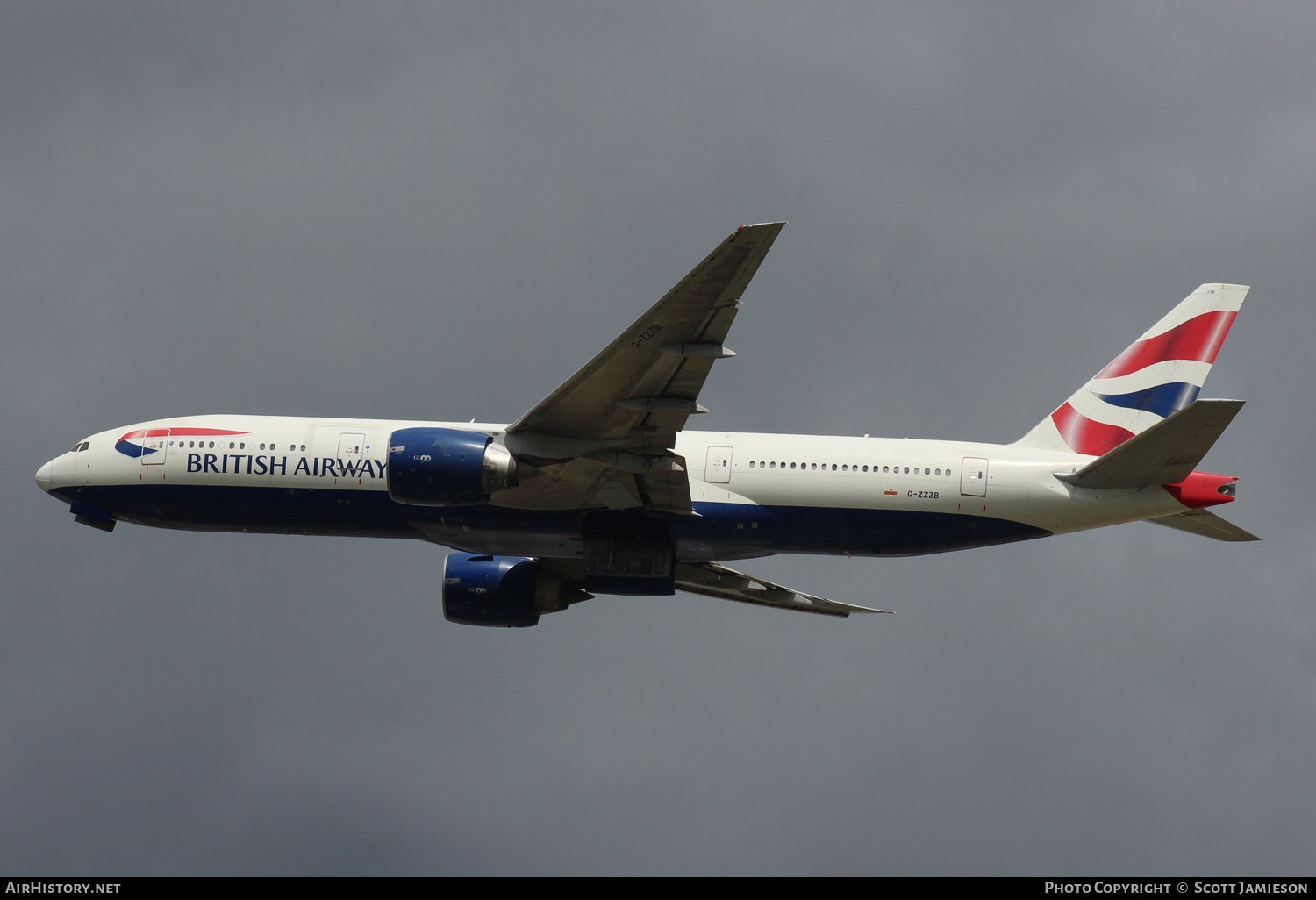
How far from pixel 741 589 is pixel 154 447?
724 inches

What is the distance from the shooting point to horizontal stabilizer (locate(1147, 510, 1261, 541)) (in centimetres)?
3678

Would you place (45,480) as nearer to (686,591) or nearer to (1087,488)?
(686,591)

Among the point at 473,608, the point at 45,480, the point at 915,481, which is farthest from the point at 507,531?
the point at 45,480

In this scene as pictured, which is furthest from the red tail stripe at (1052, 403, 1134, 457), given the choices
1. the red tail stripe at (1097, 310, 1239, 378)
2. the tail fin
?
the red tail stripe at (1097, 310, 1239, 378)

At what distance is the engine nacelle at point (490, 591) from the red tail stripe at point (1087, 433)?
16.4 metres

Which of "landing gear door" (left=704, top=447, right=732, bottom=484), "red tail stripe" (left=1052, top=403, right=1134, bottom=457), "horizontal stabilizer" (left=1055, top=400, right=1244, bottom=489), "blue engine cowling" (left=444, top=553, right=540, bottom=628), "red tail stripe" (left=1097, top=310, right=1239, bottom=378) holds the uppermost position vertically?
"red tail stripe" (left=1097, top=310, right=1239, bottom=378)

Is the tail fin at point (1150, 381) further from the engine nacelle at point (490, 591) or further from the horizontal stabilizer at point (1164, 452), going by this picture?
the engine nacelle at point (490, 591)

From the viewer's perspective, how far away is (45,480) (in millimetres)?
39906

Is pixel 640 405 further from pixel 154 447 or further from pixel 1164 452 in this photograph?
pixel 154 447

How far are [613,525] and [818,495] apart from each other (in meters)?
5.60

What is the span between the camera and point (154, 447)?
39.0 m

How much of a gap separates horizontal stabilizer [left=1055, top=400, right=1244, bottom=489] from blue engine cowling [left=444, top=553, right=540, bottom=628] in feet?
54.2

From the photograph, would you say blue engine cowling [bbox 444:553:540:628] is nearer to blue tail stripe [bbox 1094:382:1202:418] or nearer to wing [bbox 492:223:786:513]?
wing [bbox 492:223:786:513]

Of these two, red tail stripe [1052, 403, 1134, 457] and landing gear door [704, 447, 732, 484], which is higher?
red tail stripe [1052, 403, 1134, 457]
